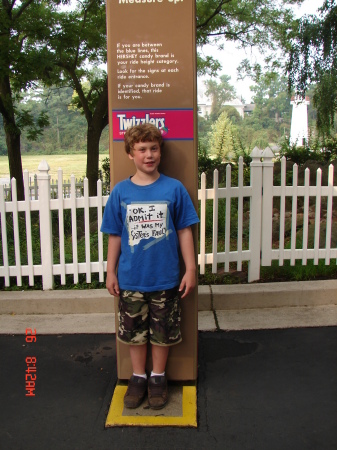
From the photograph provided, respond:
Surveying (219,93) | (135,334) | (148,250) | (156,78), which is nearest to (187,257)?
(148,250)

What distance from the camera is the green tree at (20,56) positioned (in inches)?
377

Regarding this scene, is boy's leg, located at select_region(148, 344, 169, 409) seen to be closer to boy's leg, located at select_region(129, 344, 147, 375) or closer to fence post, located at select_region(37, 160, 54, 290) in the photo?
boy's leg, located at select_region(129, 344, 147, 375)

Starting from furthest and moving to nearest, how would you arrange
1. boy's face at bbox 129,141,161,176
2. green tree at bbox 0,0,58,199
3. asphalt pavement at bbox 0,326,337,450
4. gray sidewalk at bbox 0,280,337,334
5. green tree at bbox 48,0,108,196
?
1. green tree at bbox 48,0,108,196
2. green tree at bbox 0,0,58,199
3. gray sidewalk at bbox 0,280,337,334
4. boy's face at bbox 129,141,161,176
5. asphalt pavement at bbox 0,326,337,450

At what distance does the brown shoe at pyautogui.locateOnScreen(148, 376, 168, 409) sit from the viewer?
2.82 meters

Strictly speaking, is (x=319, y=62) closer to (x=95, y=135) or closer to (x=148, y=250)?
(x=95, y=135)

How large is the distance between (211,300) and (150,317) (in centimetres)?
166

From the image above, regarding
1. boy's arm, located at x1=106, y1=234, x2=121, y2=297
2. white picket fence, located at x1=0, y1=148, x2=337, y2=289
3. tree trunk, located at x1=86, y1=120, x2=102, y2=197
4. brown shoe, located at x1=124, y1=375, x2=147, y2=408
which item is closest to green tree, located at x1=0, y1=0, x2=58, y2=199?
tree trunk, located at x1=86, y1=120, x2=102, y2=197

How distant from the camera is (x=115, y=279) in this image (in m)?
2.82

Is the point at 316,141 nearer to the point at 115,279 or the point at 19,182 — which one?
the point at 19,182

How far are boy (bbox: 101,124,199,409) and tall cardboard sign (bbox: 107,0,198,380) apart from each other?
0.17 meters

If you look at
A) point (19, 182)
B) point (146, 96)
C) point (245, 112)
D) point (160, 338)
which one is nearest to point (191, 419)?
point (160, 338)

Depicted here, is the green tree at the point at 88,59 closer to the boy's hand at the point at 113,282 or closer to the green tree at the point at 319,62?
the green tree at the point at 319,62

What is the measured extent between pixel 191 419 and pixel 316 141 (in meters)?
12.4

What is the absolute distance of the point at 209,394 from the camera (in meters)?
3.00
